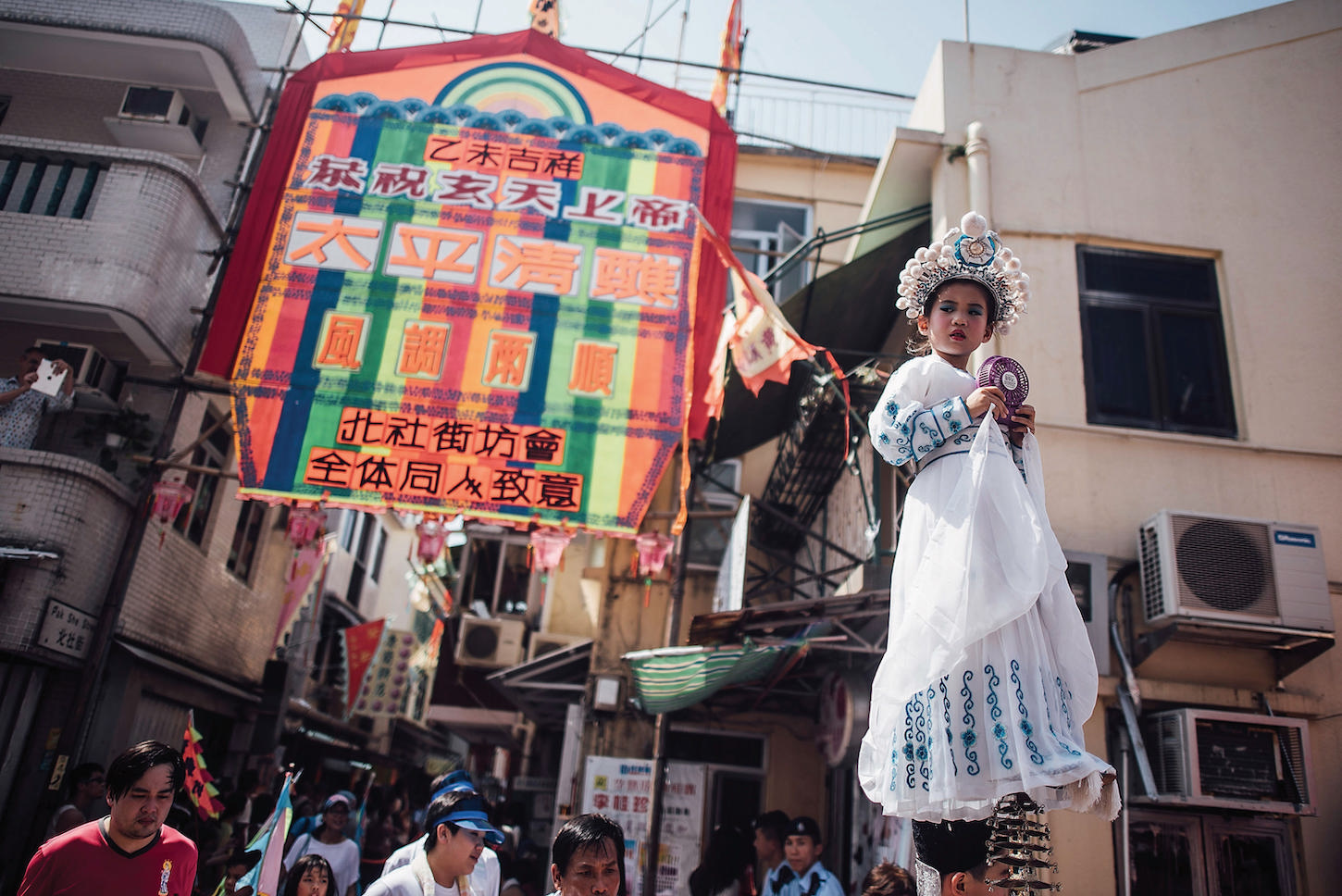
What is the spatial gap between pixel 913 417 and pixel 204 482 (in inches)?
463

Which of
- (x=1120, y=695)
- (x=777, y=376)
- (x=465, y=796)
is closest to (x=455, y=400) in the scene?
(x=777, y=376)

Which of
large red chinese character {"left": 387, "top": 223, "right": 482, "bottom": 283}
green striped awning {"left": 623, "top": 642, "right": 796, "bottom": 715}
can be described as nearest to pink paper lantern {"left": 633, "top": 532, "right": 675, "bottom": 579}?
green striped awning {"left": 623, "top": 642, "right": 796, "bottom": 715}

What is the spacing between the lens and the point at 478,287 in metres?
9.74

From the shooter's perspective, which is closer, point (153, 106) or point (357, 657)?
point (153, 106)

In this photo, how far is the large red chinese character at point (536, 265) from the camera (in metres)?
9.78

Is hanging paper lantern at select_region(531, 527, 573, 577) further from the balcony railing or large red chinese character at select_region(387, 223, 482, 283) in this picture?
the balcony railing

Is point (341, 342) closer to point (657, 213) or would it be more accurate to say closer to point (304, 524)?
point (304, 524)

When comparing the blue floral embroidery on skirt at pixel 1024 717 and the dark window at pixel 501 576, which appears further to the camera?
the dark window at pixel 501 576

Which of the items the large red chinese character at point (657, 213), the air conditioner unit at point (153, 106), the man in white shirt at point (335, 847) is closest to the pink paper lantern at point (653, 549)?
the large red chinese character at point (657, 213)

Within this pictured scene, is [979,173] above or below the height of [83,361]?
above

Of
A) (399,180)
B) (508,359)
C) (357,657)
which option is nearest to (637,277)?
(508,359)

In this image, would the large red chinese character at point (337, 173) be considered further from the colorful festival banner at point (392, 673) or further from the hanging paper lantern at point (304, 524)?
the colorful festival banner at point (392, 673)

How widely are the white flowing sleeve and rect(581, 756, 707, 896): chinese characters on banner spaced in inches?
278

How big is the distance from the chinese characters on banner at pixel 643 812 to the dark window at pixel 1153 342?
226 inches
